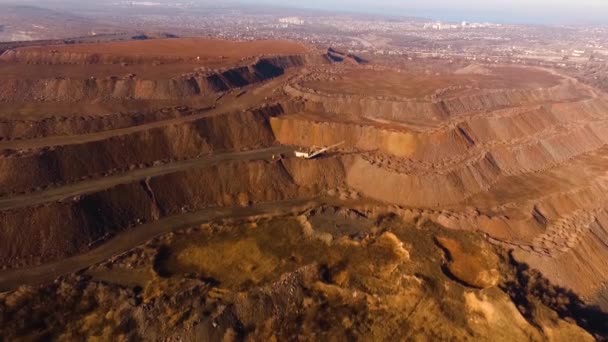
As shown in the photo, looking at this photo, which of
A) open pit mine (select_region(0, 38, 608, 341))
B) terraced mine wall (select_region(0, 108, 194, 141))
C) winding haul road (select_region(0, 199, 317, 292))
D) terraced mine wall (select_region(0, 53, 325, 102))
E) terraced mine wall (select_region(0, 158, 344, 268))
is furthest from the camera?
terraced mine wall (select_region(0, 53, 325, 102))

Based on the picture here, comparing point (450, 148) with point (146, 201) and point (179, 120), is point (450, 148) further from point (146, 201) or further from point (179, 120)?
point (146, 201)

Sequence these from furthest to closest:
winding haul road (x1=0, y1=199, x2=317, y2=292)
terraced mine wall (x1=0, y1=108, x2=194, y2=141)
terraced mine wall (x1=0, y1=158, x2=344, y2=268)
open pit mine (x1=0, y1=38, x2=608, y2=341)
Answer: terraced mine wall (x1=0, y1=108, x2=194, y2=141) < terraced mine wall (x1=0, y1=158, x2=344, y2=268) < winding haul road (x1=0, y1=199, x2=317, y2=292) < open pit mine (x1=0, y1=38, x2=608, y2=341)

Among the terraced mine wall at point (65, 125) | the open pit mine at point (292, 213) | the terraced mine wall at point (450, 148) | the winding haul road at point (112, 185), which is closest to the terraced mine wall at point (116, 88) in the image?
the open pit mine at point (292, 213)

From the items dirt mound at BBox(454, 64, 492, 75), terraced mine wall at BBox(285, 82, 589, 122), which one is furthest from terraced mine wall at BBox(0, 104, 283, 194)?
dirt mound at BBox(454, 64, 492, 75)

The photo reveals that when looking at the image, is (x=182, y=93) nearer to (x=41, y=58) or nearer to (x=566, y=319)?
(x=41, y=58)

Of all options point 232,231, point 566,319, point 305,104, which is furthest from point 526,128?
point 232,231

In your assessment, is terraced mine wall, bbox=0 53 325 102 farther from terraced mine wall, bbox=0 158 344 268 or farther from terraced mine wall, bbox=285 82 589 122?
terraced mine wall, bbox=0 158 344 268

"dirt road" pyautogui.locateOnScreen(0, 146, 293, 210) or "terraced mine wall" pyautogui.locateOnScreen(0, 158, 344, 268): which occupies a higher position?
"dirt road" pyautogui.locateOnScreen(0, 146, 293, 210)

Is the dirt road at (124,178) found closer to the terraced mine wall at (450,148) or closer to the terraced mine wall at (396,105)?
the terraced mine wall at (450,148)
